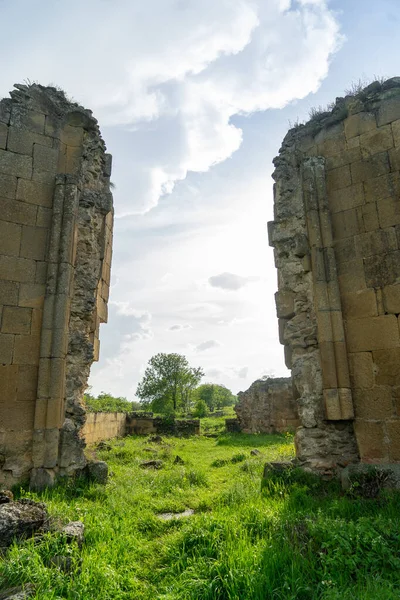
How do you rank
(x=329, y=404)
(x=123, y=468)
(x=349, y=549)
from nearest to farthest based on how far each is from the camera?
1. (x=349, y=549)
2. (x=329, y=404)
3. (x=123, y=468)

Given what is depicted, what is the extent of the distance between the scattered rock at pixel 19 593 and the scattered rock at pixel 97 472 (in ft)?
10.1

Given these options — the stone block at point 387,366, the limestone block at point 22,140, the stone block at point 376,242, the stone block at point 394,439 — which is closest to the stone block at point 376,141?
the stone block at point 376,242

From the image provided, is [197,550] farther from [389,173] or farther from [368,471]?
[389,173]

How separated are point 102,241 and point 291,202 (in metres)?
3.45

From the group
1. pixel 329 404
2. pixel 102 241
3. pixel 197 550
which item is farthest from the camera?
pixel 102 241

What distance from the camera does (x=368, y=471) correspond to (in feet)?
16.6

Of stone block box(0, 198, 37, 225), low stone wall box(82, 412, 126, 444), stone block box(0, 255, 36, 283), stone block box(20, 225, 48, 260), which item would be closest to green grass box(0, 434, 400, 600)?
stone block box(0, 255, 36, 283)

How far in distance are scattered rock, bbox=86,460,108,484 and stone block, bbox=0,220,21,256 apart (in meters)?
3.43

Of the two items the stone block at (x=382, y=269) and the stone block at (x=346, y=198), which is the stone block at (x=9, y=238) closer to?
the stone block at (x=346, y=198)

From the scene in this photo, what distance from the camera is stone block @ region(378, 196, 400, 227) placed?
5.92m

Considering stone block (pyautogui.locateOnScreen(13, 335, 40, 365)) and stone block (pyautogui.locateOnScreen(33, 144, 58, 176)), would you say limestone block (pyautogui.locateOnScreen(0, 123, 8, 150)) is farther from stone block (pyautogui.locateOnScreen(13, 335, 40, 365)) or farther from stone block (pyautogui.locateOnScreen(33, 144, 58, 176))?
stone block (pyautogui.locateOnScreen(13, 335, 40, 365))

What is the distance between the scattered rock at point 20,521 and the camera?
3.51 meters

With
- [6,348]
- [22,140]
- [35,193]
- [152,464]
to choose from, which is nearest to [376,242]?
[35,193]

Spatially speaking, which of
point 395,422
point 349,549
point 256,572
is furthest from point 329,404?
point 256,572
